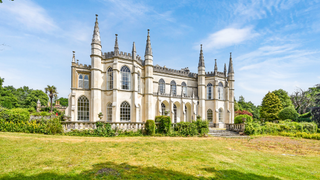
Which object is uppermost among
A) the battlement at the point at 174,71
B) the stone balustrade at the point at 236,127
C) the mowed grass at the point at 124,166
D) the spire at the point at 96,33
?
the spire at the point at 96,33

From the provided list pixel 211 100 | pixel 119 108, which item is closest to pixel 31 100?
pixel 119 108

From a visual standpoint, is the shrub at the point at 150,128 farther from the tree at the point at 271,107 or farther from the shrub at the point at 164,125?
the tree at the point at 271,107

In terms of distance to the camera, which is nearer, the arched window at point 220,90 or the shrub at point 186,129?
the shrub at point 186,129

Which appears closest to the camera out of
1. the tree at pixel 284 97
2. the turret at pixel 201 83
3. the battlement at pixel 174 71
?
the battlement at pixel 174 71

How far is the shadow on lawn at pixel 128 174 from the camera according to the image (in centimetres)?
508

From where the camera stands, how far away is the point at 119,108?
21.6 meters

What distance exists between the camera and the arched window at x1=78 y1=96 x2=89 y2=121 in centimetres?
2147

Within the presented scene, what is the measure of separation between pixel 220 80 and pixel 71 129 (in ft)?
86.9

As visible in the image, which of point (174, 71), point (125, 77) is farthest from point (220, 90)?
point (125, 77)

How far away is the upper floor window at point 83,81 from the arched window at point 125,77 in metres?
4.76

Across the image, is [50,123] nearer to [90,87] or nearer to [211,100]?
[90,87]

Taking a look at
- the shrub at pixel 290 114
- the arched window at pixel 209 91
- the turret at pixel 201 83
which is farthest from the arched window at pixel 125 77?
the shrub at pixel 290 114

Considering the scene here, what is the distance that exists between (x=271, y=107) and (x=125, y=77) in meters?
37.5

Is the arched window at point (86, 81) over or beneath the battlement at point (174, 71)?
beneath
